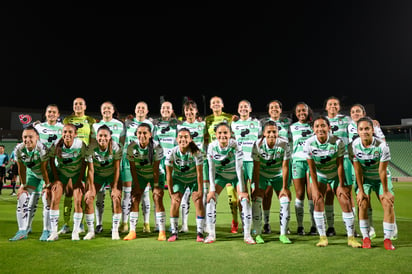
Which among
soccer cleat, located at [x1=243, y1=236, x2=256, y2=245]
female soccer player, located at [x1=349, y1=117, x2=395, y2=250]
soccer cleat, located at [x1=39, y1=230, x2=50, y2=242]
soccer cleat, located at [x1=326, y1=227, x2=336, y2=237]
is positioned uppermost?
female soccer player, located at [x1=349, y1=117, x2=395, y2=250]

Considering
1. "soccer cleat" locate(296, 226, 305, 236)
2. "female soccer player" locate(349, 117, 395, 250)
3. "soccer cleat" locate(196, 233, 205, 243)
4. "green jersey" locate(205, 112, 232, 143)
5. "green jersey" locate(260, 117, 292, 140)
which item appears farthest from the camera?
"green jersey" locate(205, 112, 232, 143)

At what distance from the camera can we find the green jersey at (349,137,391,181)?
4.97 m

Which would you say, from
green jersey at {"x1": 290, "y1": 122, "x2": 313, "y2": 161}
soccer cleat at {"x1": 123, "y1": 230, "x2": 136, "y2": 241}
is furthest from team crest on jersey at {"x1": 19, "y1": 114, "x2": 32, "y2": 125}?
green jersey at {"x1": 290, "y1": 122, "x2": 313, "y2": 161}

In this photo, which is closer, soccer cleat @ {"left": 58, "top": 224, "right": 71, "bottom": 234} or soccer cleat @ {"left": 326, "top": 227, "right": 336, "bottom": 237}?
soccer cleat @ {"left": 326, "top": 227, "right": 336, "bottom": 237}

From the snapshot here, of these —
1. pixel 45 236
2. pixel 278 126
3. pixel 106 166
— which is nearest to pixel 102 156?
pixel 106 166

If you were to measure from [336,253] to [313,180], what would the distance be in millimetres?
1198

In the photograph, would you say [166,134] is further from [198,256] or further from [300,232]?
[300,232]

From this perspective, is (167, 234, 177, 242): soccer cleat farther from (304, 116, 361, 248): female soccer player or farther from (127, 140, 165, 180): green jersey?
(304, 116, 361, 248): female soccer player

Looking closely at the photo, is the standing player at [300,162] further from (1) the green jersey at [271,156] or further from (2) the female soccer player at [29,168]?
(2) the female soccer player at [29,168]

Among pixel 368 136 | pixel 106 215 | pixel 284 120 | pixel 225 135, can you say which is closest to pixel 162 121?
Result: pixel 225 135

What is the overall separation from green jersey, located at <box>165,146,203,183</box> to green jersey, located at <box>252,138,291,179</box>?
103 centimetres

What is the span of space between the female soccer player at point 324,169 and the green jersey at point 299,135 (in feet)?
2.67

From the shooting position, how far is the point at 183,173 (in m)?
5.67

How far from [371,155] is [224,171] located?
2445 mm
